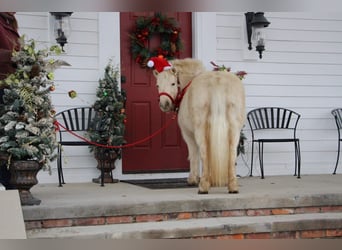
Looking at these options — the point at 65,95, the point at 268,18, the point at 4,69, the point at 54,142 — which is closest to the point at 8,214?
the point at 4,69

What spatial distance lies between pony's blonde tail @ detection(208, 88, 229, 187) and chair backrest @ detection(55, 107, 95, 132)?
1841mm

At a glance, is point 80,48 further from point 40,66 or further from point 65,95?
point 40,66

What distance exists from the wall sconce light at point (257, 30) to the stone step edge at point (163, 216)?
8.41 feet

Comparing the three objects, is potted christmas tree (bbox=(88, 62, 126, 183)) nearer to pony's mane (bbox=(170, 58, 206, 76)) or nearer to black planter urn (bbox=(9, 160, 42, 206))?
pony's mane (bbox=(170, 58, 206, 76))

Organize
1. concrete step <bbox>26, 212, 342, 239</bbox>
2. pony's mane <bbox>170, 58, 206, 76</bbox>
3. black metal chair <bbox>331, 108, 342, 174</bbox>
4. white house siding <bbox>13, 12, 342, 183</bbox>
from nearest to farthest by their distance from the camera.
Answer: concrete step <bbox>26, 212, 342, 239</bbox> → pony's mane <bbox>170, 58, 206, 76</bbox> → white house siding <bbox>13, 12, 342, 183</bbox> → black metal chair <bbox>331, 108, 342, 174</bbox>

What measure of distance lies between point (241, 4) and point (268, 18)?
609 cm

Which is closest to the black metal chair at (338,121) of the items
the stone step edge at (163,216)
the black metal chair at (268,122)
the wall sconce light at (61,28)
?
the black metal chair at (268,122)

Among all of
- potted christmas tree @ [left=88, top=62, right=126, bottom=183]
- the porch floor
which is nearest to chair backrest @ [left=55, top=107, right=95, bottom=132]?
potted christmas tree @ [left=88, top=62, right=126, bottom=183]

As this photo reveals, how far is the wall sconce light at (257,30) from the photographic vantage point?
18.8ft

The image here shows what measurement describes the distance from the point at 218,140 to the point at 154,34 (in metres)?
2.31

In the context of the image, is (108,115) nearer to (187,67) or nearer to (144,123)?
(144,123)

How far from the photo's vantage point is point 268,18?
617 cm

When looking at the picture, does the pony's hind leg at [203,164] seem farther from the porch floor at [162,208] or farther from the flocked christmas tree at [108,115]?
the flocked christmas tree at [108,115]

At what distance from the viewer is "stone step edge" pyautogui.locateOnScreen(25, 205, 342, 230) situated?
3.31 m
